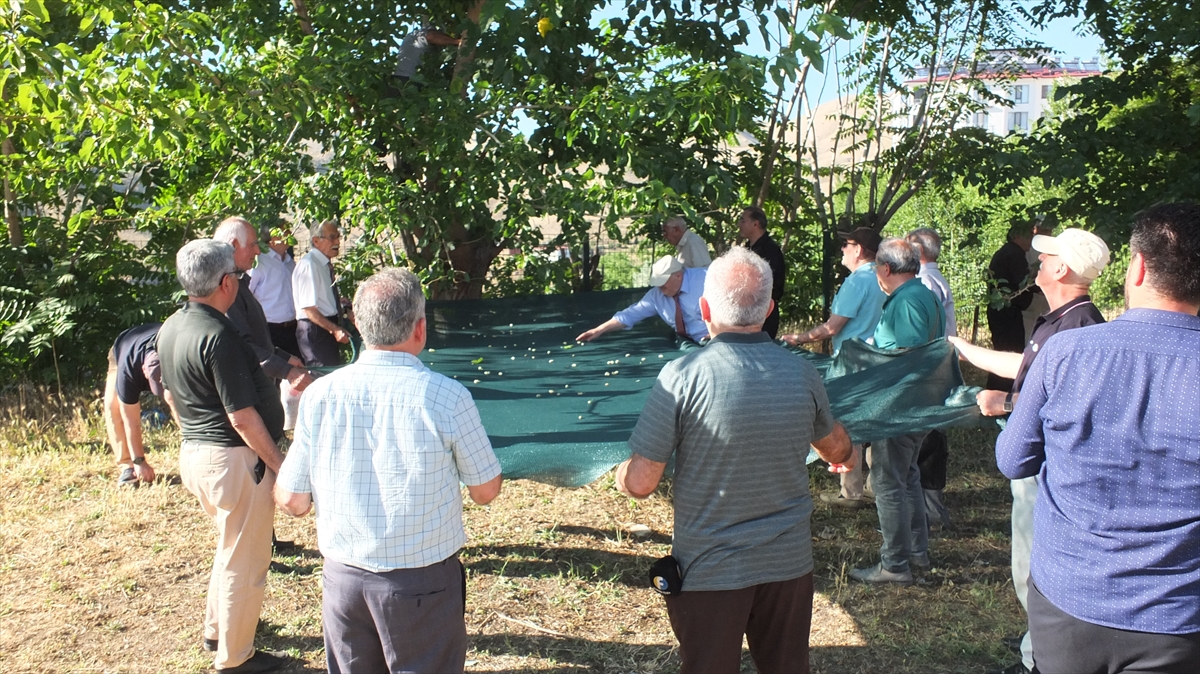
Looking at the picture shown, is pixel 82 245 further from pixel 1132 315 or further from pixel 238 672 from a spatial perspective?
pixel 1132 315

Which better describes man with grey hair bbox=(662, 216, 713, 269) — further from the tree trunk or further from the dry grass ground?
the tree trunk

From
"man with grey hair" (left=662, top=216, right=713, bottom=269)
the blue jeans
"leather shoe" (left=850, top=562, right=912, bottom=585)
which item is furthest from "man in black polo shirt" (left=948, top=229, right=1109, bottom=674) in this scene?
"man with grey hair" (left=662, top=216, right=713, bottom=269)

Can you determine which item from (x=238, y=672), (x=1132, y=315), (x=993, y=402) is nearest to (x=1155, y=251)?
(x=1132, y=315)

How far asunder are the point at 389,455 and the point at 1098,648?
170 cm

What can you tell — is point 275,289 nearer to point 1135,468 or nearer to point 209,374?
point 209,374

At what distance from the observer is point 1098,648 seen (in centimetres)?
213

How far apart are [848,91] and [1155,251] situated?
888 centimetres

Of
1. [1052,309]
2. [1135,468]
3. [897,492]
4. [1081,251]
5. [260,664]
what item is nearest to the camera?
[1135,468]

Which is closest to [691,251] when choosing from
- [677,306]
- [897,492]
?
[677,306]

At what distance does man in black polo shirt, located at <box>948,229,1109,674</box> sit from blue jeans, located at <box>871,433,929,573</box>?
2.85ft

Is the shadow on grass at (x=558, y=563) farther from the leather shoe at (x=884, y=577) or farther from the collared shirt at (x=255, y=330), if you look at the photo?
the collared shirt at (x=255, y=330)

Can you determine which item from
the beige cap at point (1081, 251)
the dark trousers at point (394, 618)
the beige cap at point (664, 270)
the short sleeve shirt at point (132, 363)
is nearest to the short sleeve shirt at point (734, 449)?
the dark trousers at point (394, 618)

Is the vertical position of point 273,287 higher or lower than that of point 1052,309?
higher

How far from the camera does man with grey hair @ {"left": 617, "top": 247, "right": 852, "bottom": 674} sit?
2.56 meters
